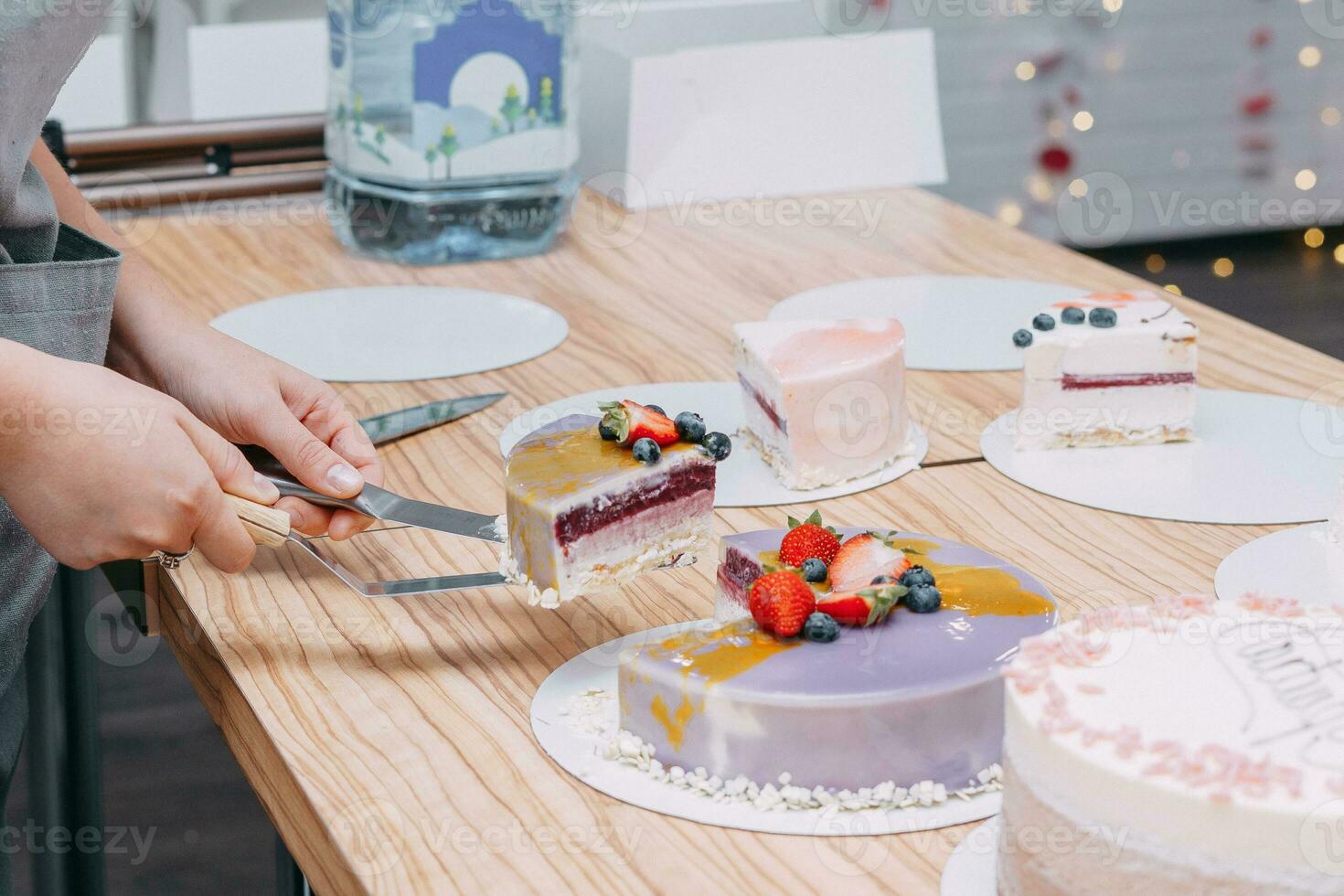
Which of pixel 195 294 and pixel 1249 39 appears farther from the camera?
pixel 1249 39

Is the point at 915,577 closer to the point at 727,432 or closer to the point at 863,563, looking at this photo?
the point at 863,563

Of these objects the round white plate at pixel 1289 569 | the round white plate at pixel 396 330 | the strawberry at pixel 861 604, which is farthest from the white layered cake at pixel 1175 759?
the round white plate at pixel 396 330

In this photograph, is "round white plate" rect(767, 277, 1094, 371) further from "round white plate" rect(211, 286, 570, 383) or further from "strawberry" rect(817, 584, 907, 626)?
"strawberry" rect(817, 584, 907, 626)

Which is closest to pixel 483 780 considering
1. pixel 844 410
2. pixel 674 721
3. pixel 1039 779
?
pixel 674 721

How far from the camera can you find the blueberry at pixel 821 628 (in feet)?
3.18

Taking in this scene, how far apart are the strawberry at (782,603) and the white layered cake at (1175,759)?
0.17 meters

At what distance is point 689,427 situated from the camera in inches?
47.3

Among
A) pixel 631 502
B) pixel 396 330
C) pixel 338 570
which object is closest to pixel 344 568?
pixel 338 570

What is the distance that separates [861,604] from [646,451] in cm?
25

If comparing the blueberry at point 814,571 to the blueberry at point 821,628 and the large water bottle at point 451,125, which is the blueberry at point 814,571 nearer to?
the blueberry at point 821,628

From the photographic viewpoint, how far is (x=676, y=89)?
2449 millimetres

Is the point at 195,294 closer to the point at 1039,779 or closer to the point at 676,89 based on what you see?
the point at 676,89

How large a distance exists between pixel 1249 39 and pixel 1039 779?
17.8 feet

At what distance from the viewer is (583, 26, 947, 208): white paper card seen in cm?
245
